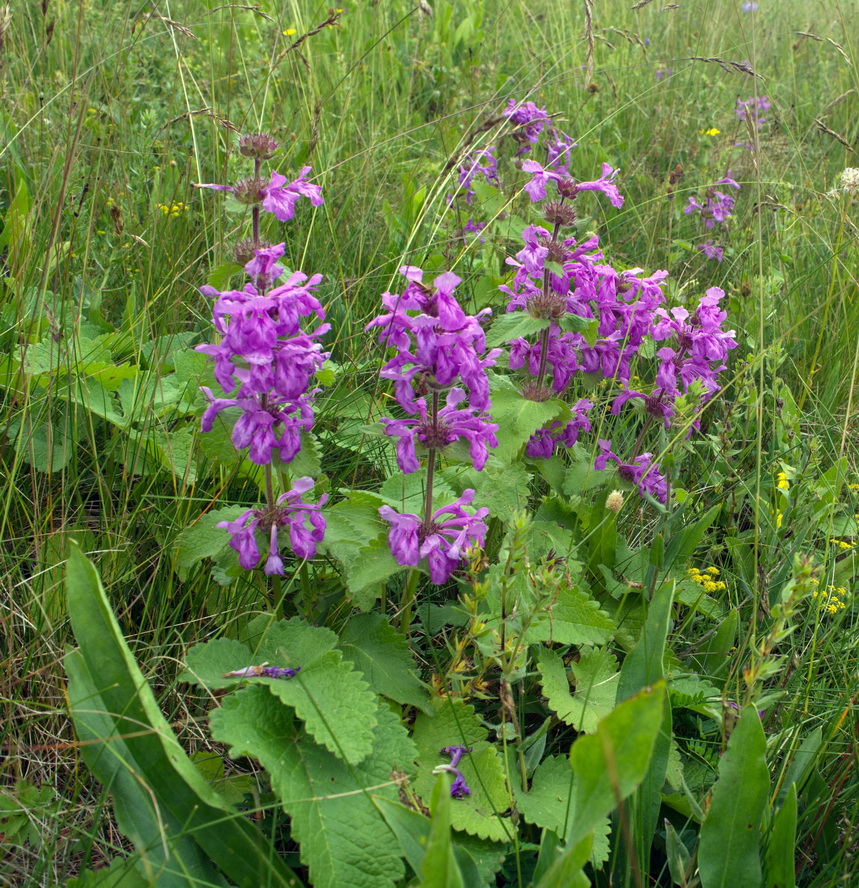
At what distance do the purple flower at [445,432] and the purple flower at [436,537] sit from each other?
93mm

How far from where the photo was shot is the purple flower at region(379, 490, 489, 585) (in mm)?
1550

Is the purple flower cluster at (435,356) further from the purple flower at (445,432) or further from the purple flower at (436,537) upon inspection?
the purple flower at (436,537)

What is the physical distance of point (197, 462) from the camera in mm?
2010

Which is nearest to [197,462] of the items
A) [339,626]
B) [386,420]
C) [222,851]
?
[339,626]

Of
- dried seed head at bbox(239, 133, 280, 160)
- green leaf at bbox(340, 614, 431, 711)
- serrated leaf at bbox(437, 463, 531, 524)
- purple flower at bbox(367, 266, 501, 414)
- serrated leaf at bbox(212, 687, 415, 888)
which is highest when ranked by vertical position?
dried seed head at bbox(239, 133, 280, 160)

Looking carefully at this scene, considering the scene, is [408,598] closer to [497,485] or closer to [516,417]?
[497,485]

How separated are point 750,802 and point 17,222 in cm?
245

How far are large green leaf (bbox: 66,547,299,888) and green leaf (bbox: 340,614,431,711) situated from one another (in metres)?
0.38

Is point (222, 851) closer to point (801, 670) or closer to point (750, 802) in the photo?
point (750, 802)

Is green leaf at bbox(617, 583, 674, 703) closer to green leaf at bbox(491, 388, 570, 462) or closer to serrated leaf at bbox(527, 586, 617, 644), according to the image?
serrated leaf at bbox(527, 586, 617, 644)

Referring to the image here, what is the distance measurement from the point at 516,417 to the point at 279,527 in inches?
26.2

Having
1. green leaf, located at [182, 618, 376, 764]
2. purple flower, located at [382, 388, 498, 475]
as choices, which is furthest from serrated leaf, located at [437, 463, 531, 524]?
green leaf, located at [182, 618, 376, 764]

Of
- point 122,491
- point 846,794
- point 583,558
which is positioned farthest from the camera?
point 583,558

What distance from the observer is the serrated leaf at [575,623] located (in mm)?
1669
